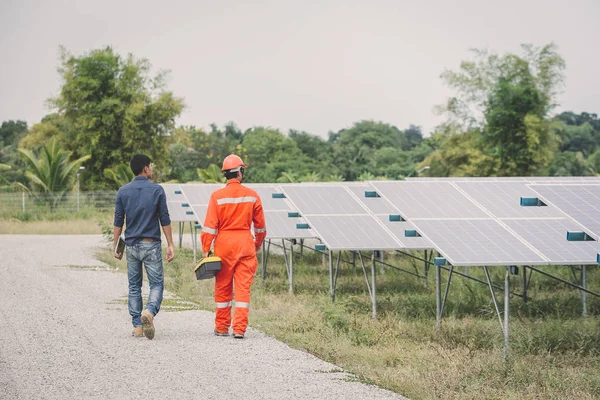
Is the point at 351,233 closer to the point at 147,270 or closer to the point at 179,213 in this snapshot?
the point at 147,270

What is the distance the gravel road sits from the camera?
7738mm

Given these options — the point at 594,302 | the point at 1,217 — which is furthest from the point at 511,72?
the point at 594,302

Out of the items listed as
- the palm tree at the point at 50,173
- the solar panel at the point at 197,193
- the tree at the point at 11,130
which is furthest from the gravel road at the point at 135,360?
the tree at the point at 11,130

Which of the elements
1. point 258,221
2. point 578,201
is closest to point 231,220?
point 258,221

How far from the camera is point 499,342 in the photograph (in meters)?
10.4

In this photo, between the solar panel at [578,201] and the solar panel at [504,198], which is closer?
the solar panel at [578,201]

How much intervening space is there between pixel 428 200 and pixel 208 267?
11.4 ft

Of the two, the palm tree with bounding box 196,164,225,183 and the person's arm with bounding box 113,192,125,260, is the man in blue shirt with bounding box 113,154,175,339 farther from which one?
the palm tree with bounding box 196,164,225,183

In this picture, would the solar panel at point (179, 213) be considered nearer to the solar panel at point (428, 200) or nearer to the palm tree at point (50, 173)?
the solar panel at point (428, 200)

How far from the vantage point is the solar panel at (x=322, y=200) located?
15578 mm

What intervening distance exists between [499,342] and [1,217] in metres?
33.8

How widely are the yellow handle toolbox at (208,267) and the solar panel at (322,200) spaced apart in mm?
4867

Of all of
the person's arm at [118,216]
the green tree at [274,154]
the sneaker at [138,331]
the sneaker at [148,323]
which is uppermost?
the green tree at [274,154]

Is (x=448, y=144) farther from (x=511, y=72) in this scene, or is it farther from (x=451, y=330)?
(x=451, y=330)
